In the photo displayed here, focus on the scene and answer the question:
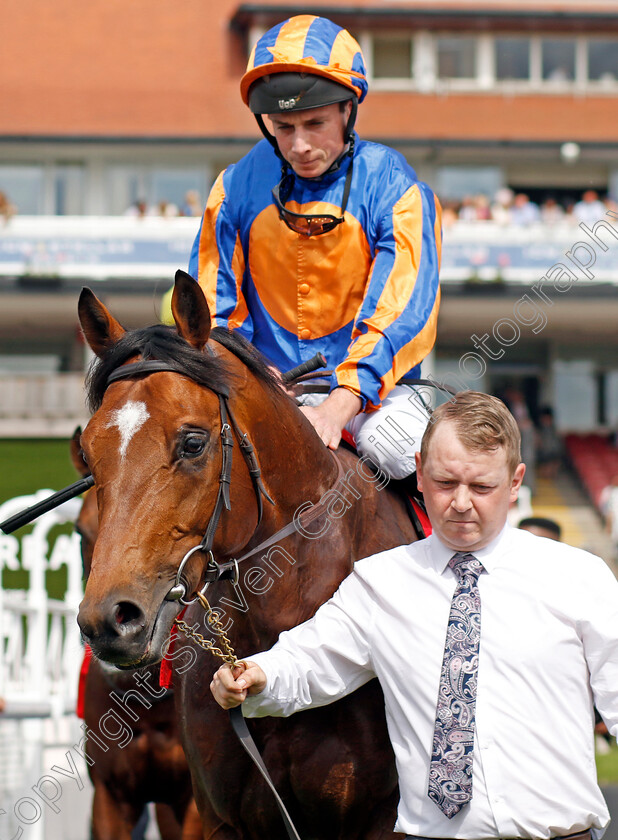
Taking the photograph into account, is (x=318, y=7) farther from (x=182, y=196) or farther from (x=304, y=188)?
(x=304, y=188)

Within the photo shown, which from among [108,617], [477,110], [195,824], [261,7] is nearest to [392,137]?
[477,110]

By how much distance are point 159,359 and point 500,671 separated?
96cm

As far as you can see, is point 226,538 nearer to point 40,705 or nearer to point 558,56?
point 40,705

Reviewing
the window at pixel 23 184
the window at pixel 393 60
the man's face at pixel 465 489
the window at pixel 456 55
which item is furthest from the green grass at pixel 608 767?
the window at pixel 456 55

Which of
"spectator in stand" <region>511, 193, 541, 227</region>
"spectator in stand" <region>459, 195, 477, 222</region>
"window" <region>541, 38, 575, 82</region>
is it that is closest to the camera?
"spectator in stand" <region>511, 193, 541, 227</region>

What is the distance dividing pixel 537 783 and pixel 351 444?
1112 mm

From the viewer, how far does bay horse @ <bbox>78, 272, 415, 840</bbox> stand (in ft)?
6.59

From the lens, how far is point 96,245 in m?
19.9

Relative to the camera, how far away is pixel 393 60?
2566cm

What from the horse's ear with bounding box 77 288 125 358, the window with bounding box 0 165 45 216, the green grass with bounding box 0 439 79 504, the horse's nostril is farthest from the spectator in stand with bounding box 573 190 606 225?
the horse's nostril

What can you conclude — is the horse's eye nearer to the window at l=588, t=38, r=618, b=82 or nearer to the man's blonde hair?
the man's blonde hair

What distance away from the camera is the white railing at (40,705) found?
496cm

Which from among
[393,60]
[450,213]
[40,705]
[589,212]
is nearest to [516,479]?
[40,705]

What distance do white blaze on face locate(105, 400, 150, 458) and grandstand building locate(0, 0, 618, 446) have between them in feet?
66.3
